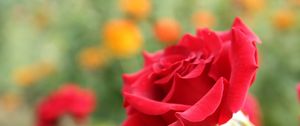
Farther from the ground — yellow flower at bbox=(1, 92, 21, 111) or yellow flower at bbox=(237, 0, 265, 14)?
yellow flower at bbox=(237, 0, 265, 14)

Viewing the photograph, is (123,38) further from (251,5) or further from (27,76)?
(27,76)

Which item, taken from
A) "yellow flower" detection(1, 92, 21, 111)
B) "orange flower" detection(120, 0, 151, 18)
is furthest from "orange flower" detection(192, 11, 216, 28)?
"yellow flower" detection(1, 92, 21, 111)

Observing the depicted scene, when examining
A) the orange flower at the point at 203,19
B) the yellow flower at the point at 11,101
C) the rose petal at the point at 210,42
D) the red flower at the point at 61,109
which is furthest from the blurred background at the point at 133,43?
the rose petal at the point at 210,42

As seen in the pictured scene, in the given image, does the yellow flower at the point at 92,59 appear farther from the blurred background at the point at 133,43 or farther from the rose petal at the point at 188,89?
the rose petal at the point at 188,89

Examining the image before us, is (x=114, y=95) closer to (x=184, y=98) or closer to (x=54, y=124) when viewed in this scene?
(x=54, y=124)

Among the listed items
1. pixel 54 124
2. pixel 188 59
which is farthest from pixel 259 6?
pixel 188 59

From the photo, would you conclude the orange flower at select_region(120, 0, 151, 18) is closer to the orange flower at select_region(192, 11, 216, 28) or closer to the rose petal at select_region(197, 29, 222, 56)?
the orange flower at select_region(192, 11, 216, 28)

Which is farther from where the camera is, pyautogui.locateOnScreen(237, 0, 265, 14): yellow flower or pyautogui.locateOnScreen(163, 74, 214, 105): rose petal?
pyautogui.locateOnScreen(237, 0, 265, 14): yellow flower
